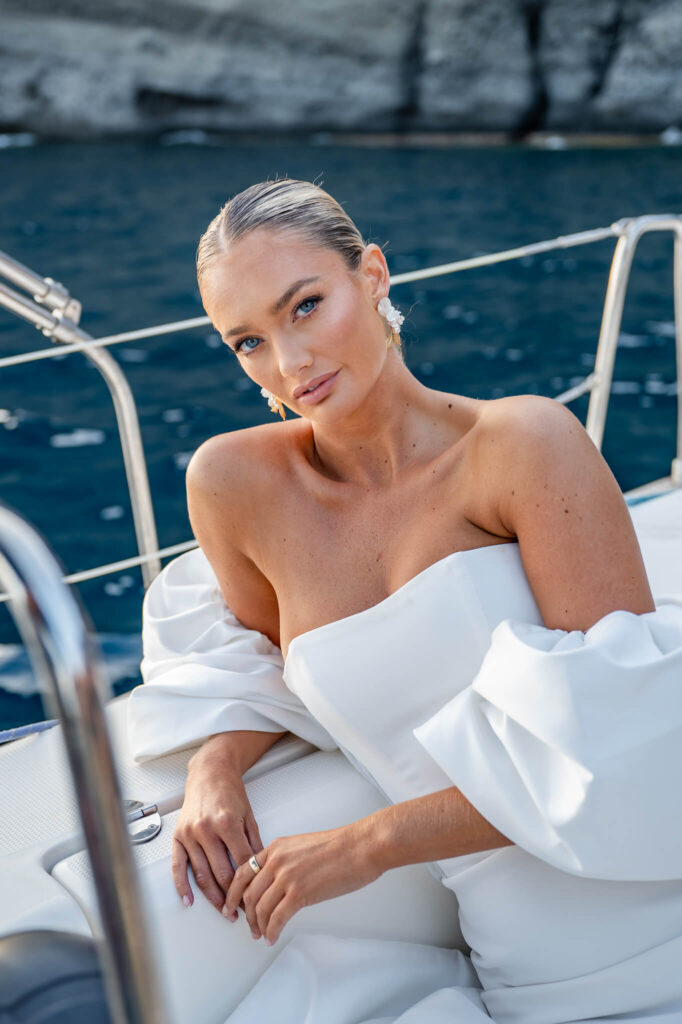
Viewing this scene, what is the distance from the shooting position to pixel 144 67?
16.1 meters

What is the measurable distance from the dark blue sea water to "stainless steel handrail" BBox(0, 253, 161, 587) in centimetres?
24

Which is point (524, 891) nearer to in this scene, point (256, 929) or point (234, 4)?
point (256, 929)

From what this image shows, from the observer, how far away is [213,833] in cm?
113

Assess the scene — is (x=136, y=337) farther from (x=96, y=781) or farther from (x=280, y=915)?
(x=96, y=781)

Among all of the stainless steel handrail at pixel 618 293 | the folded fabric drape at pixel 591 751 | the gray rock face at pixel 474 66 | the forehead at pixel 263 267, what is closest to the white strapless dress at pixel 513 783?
the folded fabric drape at pixel 591 751

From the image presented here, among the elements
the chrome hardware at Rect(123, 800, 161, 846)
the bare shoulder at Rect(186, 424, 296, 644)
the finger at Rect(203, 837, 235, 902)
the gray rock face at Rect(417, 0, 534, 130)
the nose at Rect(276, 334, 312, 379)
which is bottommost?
the finger at Rect(203, 837, 235, 902)

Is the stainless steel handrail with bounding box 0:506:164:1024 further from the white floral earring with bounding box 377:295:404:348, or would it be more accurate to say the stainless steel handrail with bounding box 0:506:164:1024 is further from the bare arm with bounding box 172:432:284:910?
the white floral earring with bounding box 377:295:404:348

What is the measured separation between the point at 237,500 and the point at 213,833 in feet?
1.37

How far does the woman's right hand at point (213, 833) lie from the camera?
1103mm

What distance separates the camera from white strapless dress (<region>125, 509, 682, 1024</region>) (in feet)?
3.24

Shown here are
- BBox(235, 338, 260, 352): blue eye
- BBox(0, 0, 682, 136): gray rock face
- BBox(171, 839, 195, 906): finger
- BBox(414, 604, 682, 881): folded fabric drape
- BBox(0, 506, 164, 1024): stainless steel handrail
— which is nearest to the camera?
BBox(0, 506, 164, 1024): stainless steel handrail

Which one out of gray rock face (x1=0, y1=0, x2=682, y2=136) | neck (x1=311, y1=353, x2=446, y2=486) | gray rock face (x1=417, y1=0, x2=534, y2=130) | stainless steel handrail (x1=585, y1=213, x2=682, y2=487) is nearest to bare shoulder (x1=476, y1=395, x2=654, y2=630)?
neck (x1=311, y1=353, x2=446, y2=486)

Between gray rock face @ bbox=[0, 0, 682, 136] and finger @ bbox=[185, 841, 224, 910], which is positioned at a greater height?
gray rock face @ bbox=[0, 0, 682, 136]

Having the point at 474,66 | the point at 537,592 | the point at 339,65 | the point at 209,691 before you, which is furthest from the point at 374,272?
the point at 339,65
